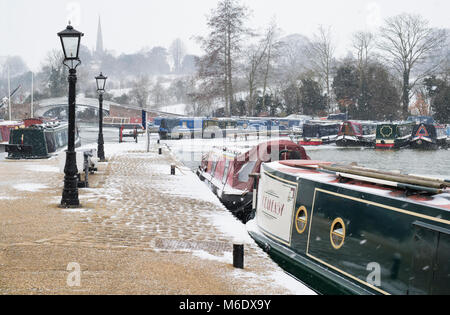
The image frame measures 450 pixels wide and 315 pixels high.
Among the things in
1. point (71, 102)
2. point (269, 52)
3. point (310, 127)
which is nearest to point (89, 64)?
point (269, 52)

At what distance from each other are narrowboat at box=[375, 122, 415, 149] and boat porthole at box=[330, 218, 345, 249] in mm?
36137

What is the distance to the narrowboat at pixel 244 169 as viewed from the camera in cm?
1136

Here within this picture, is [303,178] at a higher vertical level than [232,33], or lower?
lower

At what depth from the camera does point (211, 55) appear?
52000mm

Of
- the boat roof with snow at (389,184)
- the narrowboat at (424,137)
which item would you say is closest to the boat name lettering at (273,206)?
the boat roof with snow at (389,184)

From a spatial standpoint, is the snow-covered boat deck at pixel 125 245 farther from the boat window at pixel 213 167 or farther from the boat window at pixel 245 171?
the boat window at pixel 213 167

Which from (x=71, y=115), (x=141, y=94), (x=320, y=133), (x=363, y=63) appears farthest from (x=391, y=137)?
(x=141, y=94)

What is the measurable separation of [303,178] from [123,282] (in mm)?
2603

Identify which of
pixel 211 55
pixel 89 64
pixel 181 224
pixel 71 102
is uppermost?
pixel 89 64

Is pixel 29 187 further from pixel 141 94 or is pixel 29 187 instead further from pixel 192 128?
pixel 141 94

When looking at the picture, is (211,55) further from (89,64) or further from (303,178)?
(89,64)

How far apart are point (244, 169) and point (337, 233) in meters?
6.61
